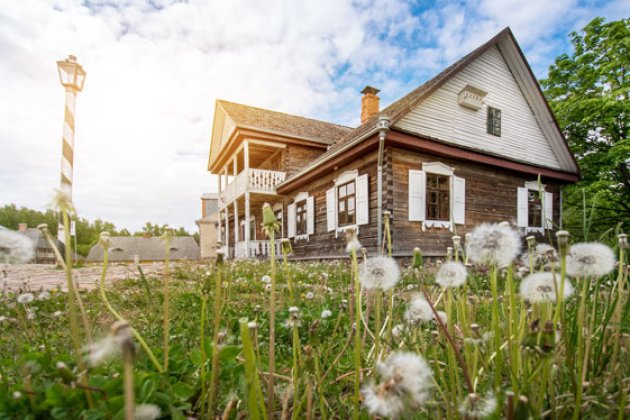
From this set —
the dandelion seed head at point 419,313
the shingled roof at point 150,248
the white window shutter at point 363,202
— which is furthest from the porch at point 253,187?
the shingled roof at point 150,248

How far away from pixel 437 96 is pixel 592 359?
415 inches

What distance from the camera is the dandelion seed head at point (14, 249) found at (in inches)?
28.1

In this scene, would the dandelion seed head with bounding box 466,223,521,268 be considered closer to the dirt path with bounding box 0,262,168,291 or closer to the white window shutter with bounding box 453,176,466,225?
the dirt path with bounding box 0,262,168,291

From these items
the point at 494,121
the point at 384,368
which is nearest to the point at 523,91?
the point at 494,121

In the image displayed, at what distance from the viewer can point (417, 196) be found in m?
9.27

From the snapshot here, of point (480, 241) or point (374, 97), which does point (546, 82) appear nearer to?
point (374, 97)

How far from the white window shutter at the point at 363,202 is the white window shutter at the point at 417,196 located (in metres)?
1.21

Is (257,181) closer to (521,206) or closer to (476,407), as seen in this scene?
(521,206)

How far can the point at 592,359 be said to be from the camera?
1055 mm

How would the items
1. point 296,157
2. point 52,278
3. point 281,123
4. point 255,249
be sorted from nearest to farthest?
1. point 52,278
2. point 255,249
3. point 296,157
4. point 281,123

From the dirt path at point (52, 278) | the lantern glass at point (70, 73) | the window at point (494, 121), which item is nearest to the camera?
the dirt path at point (52, 278)

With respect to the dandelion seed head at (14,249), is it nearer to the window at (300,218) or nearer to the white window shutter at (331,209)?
the white window shutter at (331,209)

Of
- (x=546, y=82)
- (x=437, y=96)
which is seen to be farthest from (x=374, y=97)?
(x=546, y=82)

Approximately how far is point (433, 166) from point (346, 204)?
2.90 m
